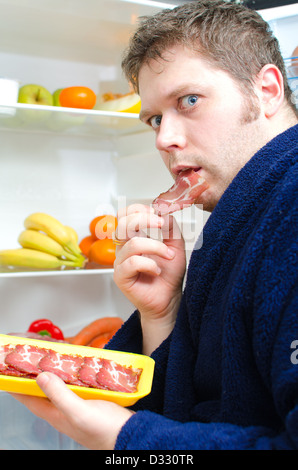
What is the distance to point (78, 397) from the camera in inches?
25.1

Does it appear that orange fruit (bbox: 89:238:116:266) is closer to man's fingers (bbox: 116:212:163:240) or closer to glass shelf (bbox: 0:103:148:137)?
glass shelf (bbox: 0:103:148:137)

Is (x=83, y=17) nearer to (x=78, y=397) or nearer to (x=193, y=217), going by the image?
(x=193, y=217)

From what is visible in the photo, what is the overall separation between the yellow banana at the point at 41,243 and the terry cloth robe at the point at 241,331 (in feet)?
2.48

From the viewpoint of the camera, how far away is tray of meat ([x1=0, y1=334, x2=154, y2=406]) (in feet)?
2.20

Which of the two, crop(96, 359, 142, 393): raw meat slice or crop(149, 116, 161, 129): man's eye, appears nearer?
crop(96, 359, 142, 393): raw meat slice

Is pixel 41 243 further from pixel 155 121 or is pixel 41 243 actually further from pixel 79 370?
pixel 79 370

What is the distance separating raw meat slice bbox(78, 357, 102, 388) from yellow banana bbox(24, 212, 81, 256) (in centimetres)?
85

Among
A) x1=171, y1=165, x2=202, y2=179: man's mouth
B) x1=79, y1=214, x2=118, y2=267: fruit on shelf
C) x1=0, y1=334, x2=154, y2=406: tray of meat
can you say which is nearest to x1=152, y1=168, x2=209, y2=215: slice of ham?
x1=171, y1=165, x2=202, y2=179: man's mouth

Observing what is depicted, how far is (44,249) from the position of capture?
154cm

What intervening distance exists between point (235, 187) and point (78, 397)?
406 millimetres

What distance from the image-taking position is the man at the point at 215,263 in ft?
1.95

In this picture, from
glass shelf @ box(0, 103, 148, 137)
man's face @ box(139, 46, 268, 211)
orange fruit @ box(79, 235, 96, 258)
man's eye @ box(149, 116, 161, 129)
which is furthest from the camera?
orange fruit @ box(79, 235, 96, 258)
